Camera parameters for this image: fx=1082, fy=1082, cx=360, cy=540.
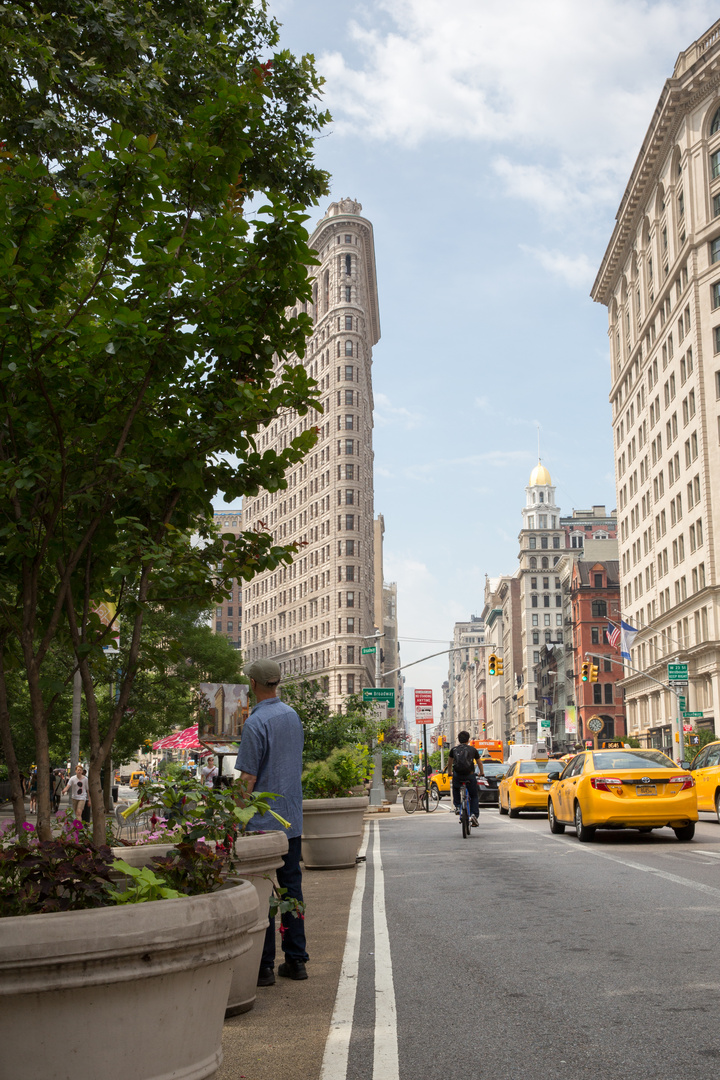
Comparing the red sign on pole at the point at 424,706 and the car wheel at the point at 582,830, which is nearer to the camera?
the car wheel at the point at 582,830

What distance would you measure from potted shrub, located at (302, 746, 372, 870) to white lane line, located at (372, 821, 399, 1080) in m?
3.71

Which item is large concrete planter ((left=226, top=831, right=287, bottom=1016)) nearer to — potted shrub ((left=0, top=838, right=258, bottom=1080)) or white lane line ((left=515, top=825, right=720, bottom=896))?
potted shrub ((left=0, top=838, right=258, bottom=1080))

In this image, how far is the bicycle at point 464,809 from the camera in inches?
776

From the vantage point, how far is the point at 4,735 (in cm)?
477

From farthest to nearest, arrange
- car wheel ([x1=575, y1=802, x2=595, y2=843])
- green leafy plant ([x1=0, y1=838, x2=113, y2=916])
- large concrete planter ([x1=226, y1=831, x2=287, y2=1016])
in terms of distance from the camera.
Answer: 1. car wheel ([x1=575, y1=802, x2=595, y2=843])
2. large concrete planter ([x1=226, y1=831, x2=287, y2=1016])
3. green leafy plant ([x1=0, y1=838, x2=113, y2=916])

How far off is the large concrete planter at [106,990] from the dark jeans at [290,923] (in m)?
3.11

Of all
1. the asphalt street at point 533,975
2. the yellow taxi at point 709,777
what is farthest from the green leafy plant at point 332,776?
the yellow taxi at point 709,777

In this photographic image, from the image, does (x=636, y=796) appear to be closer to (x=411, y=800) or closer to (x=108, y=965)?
(x=108, y=965)

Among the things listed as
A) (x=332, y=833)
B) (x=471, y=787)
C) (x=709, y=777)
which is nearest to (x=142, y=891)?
(x=332, y=833)

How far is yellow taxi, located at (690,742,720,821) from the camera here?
22312 mm

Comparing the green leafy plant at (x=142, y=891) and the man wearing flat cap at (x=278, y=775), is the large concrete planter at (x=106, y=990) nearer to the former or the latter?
the green leafy plant at (x=142, y=891)

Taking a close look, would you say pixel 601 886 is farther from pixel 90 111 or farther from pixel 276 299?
pixel 90 111

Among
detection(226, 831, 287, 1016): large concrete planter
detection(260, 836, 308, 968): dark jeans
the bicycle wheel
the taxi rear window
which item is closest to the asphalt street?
detection(260, 836, 308, 968): dark jeans

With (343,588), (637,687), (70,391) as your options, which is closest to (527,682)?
(343,588)
